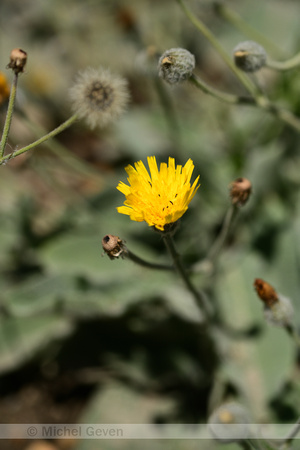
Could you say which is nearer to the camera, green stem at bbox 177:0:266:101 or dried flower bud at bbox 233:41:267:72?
dried flower bud at bbox 233:41:267:72

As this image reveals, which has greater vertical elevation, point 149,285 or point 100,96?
point 100,96

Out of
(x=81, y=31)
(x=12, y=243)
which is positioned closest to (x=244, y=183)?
(x=12, y=243)

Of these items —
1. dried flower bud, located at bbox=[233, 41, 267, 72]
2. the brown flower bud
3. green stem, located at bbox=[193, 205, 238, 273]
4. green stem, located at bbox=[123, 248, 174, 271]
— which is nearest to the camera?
green stem, located at bbox=[123, 248, 174, 271]

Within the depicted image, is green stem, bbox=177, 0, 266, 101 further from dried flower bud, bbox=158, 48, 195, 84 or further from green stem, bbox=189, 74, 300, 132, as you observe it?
dried flower bud, bbox=158, 48, 195, 84

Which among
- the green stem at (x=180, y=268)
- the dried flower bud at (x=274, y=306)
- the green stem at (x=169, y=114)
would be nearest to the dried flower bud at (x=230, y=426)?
the dried flower bud at (x=274, y=306)

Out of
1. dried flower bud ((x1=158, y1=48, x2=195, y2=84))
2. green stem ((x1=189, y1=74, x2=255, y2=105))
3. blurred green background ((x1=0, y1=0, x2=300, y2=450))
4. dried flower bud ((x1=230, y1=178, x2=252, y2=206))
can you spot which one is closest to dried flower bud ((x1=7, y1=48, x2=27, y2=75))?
dried flower bud ((x1=158, y1=48, x2=195, y2=84))

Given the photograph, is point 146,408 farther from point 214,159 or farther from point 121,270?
point 214,159

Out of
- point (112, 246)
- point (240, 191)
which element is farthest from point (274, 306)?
point (112, 246)

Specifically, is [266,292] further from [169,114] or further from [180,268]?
[169,114]
